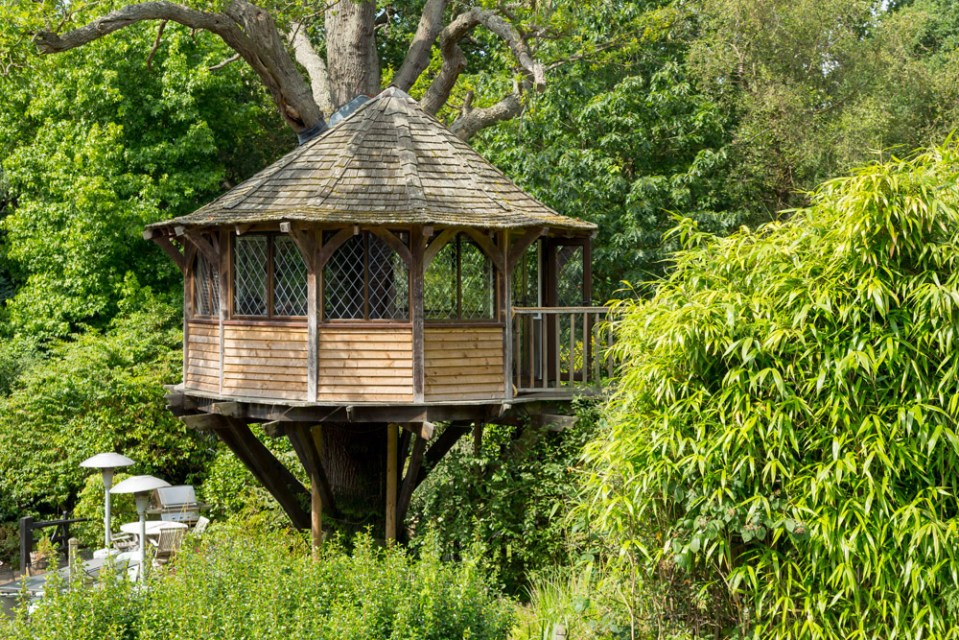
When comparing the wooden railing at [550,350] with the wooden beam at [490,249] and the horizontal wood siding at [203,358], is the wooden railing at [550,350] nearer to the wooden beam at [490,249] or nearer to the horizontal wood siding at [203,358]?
the wooden beam at [490,249]

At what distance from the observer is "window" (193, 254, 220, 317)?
1249 cm

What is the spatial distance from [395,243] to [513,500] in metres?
3.13

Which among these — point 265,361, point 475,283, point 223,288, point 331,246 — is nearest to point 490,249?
point 475,283

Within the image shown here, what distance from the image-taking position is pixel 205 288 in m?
12.8

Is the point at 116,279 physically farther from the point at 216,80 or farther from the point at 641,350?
the point at 641,350

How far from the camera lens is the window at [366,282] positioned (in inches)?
447

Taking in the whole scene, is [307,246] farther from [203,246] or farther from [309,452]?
[309,452]

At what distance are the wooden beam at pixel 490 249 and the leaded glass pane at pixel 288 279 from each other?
1.91m

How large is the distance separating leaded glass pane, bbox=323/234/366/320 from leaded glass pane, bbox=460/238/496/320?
1168mm

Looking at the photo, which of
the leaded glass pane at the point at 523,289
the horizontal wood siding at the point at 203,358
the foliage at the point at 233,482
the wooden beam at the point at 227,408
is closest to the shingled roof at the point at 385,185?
the leaded glass pane at the point at 523,289

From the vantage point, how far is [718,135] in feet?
58.6

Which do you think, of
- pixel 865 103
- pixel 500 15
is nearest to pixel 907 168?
pixel 500 15

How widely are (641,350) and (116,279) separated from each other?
15.4 metres

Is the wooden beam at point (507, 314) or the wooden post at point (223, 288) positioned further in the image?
the wooden post at point (223, 288)
